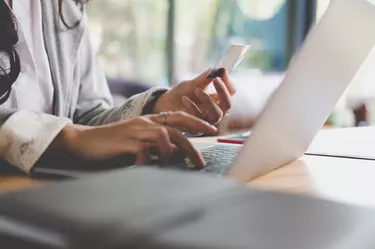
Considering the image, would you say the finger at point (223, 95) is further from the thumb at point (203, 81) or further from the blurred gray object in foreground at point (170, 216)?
the blurred gray object in foreground at point (170, 216)

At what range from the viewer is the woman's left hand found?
3.71ft

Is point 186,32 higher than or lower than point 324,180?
lower

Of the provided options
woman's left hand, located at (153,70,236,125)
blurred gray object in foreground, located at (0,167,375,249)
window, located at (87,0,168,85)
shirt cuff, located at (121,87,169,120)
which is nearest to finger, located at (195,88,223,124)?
woman's left hand, located at (153,70,236,125)

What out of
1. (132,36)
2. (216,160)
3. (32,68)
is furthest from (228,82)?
(132,36)

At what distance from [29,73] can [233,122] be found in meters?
1.60

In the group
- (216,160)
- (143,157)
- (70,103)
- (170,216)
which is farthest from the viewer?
(70,103)

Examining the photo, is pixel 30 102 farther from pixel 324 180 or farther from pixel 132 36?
pixel 132 36

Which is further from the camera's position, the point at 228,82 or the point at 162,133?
the point at 228,82

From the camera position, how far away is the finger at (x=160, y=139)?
76 cm

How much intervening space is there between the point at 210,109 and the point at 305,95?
332 millimetres

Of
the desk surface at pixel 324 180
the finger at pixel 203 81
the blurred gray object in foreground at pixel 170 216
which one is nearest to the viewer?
the blurred gray object in foreground at pixel 170 216

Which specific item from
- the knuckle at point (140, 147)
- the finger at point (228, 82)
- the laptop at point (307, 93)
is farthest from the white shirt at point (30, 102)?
the finger at point (228, 82)

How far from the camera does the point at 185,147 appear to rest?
792 mm

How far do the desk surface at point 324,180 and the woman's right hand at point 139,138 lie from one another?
85 mm
